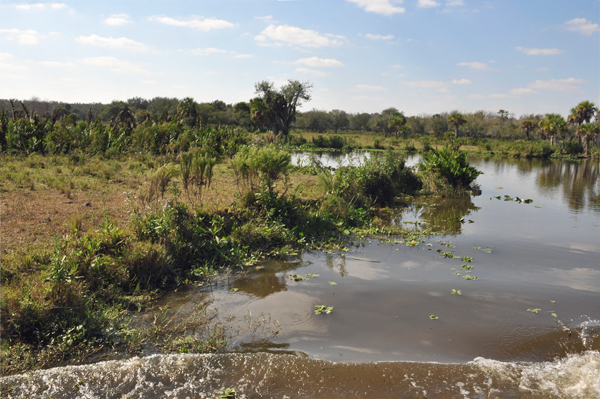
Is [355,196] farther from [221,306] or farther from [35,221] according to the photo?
[35,221]

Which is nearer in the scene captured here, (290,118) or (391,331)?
(391,331)

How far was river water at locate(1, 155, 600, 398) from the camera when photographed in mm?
4188

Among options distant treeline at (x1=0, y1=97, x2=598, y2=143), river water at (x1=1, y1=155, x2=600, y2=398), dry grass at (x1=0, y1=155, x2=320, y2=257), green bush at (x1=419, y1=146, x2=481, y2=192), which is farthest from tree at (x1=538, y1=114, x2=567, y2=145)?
river water at (x1=1, y1=155, x2=600, y2=398)

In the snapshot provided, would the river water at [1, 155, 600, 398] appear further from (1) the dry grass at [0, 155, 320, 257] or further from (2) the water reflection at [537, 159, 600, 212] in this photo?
(2) the water reflection at [537, 159, 600, 212]

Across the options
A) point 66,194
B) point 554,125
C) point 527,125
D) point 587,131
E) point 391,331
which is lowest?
point 391,331

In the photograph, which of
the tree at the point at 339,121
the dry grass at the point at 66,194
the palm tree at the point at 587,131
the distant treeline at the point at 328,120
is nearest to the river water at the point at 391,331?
the dry grass at the point at 66,194

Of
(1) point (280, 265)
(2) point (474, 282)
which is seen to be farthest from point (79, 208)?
(2) point (474, 282)

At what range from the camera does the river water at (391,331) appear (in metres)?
4.19

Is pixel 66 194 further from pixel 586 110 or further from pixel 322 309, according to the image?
pixel 586 110

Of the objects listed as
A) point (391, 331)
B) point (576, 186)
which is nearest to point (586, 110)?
point (576, 186)

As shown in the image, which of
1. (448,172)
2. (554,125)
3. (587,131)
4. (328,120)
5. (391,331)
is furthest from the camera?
(328,120)

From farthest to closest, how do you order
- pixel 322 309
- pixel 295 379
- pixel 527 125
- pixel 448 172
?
pixel 527 125
pixel 448 172
pixel 322 309
pixel 295 379

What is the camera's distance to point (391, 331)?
210 inches

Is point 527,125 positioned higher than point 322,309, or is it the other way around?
point 527,125
